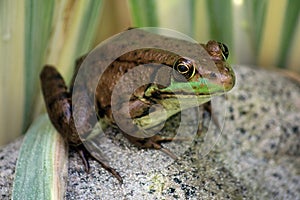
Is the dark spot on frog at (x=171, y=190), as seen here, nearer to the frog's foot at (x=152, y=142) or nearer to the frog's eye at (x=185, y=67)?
the frog's foot at (x=152, y=142)

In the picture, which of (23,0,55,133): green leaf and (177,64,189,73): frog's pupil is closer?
(177,64,189,73): frog's pupil

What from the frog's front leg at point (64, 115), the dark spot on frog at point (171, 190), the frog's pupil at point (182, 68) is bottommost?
the dark spot on frog at point (171, 190)

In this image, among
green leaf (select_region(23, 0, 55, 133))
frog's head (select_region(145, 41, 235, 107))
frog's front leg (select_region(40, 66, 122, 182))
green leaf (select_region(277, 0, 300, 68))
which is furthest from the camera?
green leaf (select_region(277, 0, 300, 68))

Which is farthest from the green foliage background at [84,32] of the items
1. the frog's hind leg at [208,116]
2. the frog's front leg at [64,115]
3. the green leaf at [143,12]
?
the frog's hind leg at [208,116]

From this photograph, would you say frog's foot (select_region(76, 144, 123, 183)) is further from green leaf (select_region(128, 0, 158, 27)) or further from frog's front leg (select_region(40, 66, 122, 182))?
green leaf (select_region(128, 0, 158, 27))

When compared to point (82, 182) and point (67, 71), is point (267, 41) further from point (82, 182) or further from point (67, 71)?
point (82, 182)

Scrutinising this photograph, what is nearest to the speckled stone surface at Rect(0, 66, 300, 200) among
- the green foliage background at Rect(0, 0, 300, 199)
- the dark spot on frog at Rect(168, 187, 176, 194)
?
the dark spot on frog at Rect(168, 187, 176, 194)

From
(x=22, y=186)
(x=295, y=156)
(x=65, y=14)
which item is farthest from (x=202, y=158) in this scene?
(x=65, y=14)

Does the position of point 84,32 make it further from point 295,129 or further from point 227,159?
point 295,129
